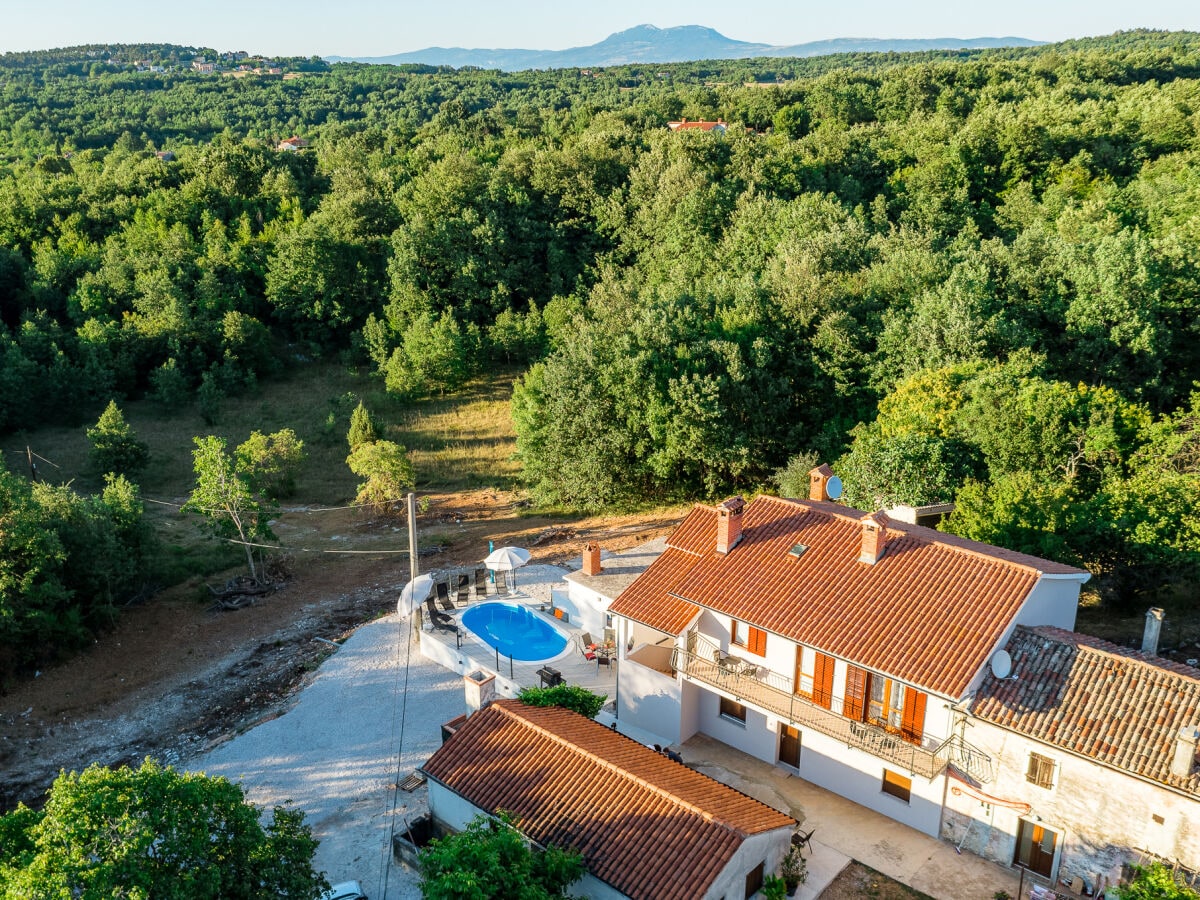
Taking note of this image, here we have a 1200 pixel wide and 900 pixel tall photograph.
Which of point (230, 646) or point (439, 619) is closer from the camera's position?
point (439, 619)

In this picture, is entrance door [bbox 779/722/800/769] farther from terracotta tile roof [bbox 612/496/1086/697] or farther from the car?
the car

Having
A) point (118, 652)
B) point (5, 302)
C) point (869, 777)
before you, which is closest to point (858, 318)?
point (869, 777)

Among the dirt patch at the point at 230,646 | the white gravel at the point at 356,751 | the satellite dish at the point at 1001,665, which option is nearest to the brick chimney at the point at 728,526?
the satellite dish at the point at 1001,665

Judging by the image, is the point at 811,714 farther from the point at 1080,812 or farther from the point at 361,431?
the point at 361,431

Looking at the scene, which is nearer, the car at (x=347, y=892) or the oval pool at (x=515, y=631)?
the car at (x=347, y=892)

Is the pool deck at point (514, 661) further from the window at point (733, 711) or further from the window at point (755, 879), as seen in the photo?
the window at point (755, 879)

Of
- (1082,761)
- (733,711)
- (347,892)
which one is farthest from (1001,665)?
(347,892)

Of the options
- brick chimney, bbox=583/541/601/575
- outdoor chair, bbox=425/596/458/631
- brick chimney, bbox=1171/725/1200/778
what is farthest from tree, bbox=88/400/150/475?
brick chimney, bbox=1171/725/1200/778
